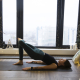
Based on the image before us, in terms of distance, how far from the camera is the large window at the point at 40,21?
12.6 feet

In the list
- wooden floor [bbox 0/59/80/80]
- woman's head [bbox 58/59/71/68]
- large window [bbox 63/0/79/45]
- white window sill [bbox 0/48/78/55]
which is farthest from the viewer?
large window [bbox 63/0/79/45]

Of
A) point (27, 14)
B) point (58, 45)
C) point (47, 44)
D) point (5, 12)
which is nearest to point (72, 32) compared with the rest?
point (58, 45)

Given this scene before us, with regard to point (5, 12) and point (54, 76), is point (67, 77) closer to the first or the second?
point (54, 76)

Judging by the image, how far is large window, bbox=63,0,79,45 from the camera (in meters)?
3.80

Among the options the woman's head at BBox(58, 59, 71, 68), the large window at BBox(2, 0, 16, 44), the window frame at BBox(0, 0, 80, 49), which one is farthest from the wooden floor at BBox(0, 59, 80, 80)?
the large window at BBox(2, 0, 16, 44)

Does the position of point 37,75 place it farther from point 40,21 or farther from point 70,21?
point 70,21

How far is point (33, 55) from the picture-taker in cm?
236

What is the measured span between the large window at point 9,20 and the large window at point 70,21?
195cm

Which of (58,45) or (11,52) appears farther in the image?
(58,45)

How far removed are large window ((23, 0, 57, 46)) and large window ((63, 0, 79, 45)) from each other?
414mm

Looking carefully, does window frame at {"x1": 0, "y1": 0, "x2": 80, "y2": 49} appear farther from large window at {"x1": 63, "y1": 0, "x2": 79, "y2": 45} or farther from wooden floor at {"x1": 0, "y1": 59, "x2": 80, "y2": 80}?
wooden floor at {"x1": 0, "y1": 59, "x2": 80, "y2": 80}

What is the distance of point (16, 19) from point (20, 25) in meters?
0.27

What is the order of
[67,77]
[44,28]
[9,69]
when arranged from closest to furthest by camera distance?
[67,77]
[9,69]
[44,28]

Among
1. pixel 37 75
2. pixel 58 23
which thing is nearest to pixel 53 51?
pixel 58 23
